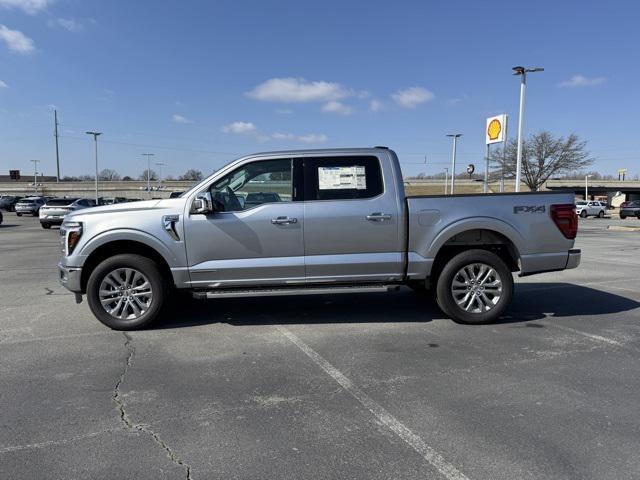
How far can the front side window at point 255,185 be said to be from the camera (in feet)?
18.6

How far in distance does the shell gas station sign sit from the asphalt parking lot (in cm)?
2848

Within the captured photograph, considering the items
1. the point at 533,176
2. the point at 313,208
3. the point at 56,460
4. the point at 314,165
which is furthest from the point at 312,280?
the point at 533,176

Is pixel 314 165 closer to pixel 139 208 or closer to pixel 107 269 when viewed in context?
pixel 139 208

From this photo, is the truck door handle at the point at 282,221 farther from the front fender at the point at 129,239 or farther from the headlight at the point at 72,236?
the headlight at the point at 72,236

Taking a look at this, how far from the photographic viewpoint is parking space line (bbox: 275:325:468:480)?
2.87m

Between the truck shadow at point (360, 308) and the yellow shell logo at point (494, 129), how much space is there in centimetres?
2765

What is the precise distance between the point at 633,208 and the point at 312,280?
4436cm

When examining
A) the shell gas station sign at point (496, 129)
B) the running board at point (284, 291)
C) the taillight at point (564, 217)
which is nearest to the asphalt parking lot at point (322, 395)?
the running board at point (284, 291)

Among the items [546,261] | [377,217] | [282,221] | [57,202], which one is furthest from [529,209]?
[57,202]

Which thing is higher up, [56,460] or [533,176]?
[533,176]

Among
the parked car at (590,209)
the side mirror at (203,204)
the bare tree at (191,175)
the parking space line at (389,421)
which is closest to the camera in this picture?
the parking space line at (389,421)

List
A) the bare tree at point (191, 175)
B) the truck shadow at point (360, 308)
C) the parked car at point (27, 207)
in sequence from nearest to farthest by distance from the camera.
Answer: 1. the truck shadow at point (360, 308)
2. the parked car at point (27, 207)
3. the bare tree at point (191, 175)

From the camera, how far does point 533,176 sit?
56.7 m

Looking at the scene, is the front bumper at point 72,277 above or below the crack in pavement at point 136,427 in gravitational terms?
above
